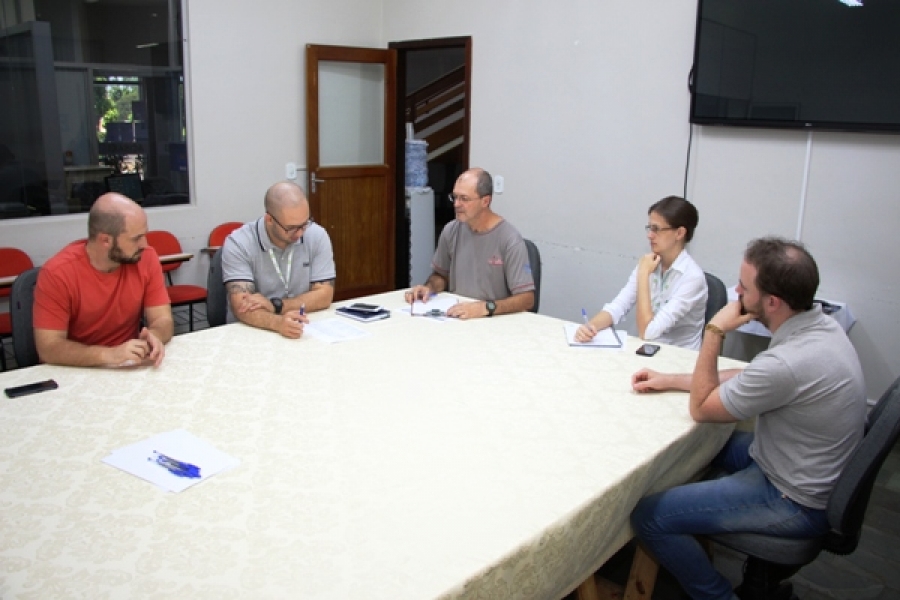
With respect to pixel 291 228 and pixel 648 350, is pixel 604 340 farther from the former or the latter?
pixel 291 228

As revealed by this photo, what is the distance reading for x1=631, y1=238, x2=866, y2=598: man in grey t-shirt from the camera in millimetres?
1821

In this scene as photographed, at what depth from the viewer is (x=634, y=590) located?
208 cm

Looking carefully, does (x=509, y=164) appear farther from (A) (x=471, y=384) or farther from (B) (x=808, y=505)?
(B) (x=808, y=505)

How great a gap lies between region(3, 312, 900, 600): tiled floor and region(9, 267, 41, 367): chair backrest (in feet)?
6.45

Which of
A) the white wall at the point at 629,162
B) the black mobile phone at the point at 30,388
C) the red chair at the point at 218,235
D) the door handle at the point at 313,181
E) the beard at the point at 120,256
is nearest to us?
the black mobile phone at the point at 30,388

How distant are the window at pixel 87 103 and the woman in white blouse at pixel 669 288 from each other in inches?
139

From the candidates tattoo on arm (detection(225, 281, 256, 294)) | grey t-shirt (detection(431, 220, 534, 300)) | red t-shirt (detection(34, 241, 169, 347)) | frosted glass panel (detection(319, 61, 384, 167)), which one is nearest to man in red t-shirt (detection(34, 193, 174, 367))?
red t-shirt (detection(34, 241, 169, 347))

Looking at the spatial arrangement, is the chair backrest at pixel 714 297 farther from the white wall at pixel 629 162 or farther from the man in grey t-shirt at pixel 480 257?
the white wall at pixel 629 162

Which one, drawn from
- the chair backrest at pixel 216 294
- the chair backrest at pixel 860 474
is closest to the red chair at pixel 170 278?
the chair backrest at pixel 216 294

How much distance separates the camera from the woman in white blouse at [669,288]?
110 inches

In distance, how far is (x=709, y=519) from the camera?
1.90m

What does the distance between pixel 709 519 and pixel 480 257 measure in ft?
5.80

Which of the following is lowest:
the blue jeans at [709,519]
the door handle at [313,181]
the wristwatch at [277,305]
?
the blue jeans at [709,519]

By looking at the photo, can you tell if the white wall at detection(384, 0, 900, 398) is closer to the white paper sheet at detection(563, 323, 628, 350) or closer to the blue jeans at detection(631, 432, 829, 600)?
the white paper sheet at detection(563, 323, 628, 350)
